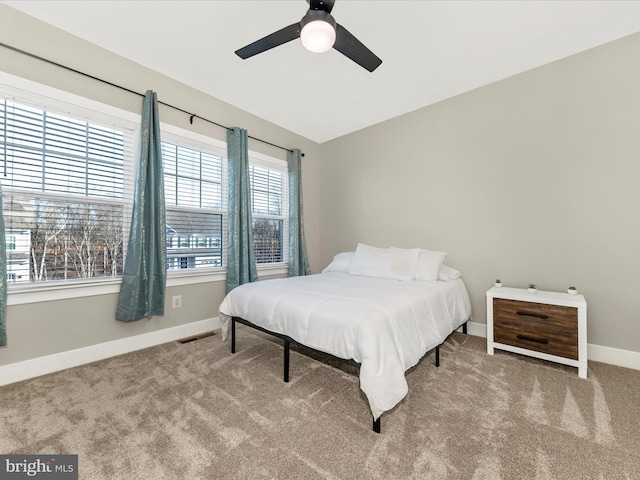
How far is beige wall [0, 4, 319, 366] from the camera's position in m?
1.94

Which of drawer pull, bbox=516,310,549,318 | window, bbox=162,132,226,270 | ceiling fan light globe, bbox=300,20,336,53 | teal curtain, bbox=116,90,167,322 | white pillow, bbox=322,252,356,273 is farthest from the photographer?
white pillow, bbox=322,252,356,273

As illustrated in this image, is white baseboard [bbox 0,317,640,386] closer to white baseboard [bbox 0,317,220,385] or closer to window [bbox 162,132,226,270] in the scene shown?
white baseboard [bbox 0,317,220,385]

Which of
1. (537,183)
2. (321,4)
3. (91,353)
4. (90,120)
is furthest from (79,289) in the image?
(537,183)

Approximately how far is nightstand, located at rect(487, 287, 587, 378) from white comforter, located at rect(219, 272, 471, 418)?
1.08 ft

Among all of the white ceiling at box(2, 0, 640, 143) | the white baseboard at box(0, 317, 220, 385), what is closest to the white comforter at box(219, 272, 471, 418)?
the white baseboard at box(0, 317, 220, 385)

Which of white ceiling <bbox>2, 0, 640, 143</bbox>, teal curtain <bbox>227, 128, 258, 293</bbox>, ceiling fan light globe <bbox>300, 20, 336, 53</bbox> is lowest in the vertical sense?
teal curtain <bbox>227, 128, 258, 293</bbox>

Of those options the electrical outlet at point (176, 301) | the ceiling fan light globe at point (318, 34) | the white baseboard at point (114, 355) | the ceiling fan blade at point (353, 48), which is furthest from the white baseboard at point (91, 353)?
the ceiling fan blade at point (353, 48)

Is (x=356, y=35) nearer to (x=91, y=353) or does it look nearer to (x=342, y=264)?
(x=342, y=264)

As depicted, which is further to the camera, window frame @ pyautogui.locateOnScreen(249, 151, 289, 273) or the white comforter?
window frame @ pyautogui.locateOnScreen(249, 151, 289, 273)

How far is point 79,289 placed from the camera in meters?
2.20

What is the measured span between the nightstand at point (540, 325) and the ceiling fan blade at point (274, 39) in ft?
8.17

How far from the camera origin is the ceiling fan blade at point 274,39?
1.60 meters

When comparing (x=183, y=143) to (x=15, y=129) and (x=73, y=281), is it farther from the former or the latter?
(x=73, y=281)

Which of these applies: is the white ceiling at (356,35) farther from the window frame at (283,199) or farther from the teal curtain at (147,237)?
the window frame at (283,199)
